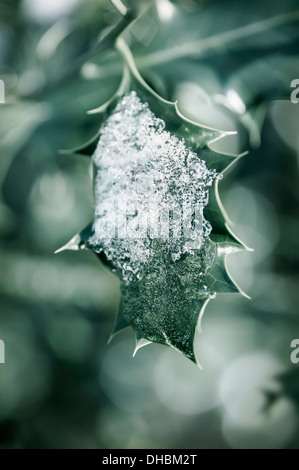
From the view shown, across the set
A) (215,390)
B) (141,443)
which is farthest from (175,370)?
(141,443)

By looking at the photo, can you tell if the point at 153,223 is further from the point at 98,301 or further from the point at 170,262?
the point at 98,301

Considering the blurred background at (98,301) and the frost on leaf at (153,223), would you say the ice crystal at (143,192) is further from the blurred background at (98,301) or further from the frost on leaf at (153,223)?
the blurred background at (98,301)

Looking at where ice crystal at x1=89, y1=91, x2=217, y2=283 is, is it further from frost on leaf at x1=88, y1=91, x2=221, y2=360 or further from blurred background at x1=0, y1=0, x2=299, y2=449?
blurred background at x1=0, y1=0, x2=299, y2=449

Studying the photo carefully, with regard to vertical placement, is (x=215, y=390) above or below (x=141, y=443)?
above

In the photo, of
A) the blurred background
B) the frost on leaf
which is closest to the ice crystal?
the frost on leaf

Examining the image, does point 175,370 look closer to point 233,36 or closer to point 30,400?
point 30,400

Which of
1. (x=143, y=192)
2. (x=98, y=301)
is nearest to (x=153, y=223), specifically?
(x=143, y=192)

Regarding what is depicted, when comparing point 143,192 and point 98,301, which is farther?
point 98,301
